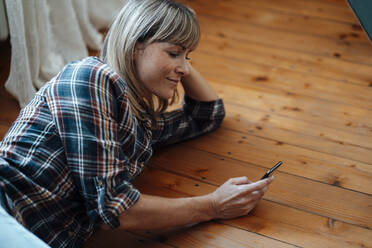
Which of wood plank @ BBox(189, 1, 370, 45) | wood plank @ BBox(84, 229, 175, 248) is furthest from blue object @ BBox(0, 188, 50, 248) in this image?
wood plank @ BBox(189, 1, 370, 45)

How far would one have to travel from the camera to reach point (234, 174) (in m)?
1.59

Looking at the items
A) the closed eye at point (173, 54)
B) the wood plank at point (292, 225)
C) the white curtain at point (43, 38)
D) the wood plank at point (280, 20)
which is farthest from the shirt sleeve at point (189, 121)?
the wood plank at point (280, 20)

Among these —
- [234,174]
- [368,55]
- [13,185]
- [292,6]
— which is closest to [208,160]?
[234,174]

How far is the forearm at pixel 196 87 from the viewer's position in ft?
5.55

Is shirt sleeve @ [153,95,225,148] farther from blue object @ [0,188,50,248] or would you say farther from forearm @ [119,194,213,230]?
blue object @ [0,188,50,248]

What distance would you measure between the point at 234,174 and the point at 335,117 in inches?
21.8

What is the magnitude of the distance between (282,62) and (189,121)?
0.75 m

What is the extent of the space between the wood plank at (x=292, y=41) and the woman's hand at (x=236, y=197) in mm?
1145

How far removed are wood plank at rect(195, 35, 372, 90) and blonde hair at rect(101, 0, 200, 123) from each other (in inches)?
36.1

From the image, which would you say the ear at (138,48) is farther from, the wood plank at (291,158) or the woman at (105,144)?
the wood plank at (291,158)

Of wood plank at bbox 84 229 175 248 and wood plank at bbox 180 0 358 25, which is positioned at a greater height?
wood plank at bbox 180 0 358 25

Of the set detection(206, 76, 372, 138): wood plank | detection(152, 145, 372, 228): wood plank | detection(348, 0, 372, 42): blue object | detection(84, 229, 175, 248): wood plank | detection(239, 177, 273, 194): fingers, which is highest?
detection(348, 0, 372, 42): blue object

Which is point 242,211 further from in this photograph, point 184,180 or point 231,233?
point 184,180

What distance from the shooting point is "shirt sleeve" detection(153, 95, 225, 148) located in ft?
5.46
